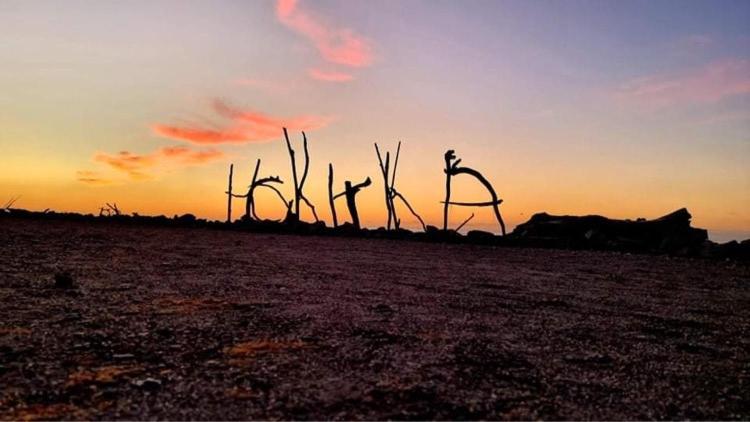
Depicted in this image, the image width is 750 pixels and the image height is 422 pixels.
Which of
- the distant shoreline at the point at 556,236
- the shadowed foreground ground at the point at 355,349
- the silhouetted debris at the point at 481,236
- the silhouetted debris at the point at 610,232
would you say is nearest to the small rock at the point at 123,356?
the shadowed foreground ground at the point at 355,349

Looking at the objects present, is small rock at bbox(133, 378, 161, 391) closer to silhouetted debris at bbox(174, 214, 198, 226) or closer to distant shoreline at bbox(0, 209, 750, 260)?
distant shoreline at bbox(0, 209, 750, 260)

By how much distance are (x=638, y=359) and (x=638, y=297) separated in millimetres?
2984

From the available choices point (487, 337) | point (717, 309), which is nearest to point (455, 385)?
point (487, 337)

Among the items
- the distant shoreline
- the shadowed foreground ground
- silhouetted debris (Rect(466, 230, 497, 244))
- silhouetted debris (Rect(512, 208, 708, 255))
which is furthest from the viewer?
silhouetted debris (Rect(466, 230, 497, 244))

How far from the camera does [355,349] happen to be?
310 cm

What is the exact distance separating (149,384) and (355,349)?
1143mm

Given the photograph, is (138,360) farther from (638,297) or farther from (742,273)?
(742,273)

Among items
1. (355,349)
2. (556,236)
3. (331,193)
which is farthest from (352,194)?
(355,349)

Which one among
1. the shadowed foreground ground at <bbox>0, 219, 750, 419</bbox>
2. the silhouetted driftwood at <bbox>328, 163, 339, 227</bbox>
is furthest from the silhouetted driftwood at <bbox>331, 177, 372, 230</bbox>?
the shadowed foreground ground at <bbox>0, 219, 750, 419</bbox>

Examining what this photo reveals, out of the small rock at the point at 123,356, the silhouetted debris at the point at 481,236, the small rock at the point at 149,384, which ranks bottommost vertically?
the small rock at the point at 149,384

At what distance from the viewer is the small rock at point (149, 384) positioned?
7.79ft

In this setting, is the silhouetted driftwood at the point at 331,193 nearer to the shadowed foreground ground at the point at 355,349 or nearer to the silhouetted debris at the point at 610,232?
the silhouetted debris at the point at 610,232

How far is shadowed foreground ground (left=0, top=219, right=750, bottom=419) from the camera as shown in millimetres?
2283

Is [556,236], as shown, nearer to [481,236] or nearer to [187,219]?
[481,236]
